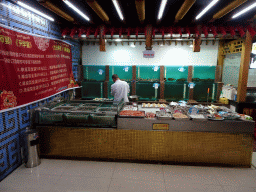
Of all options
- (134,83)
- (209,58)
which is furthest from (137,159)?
(209,58)

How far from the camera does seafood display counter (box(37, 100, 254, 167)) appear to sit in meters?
3.80

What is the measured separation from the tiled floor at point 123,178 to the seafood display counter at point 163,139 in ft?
0.67

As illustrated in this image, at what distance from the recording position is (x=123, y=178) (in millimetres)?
3475

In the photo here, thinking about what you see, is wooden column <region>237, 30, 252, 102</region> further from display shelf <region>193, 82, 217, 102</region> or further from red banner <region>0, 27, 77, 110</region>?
red banner <region>0, 27, 77, 110</region>

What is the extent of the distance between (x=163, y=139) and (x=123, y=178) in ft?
3.95

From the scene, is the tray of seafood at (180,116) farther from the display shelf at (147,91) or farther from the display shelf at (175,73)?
the display shelf at (175,73)

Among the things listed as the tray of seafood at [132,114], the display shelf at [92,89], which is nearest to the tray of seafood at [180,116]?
the tray of seafood at [132,114]

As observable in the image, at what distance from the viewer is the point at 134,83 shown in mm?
7031

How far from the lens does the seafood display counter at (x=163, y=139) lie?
150 inches

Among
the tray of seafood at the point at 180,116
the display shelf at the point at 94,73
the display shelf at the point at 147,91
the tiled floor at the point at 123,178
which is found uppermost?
the display shelf at the point at 94,73

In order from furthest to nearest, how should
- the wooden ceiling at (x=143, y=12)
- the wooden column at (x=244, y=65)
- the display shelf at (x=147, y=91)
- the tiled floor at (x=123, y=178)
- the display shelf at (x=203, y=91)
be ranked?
the display shelf at (x=147, y=91) < the display shelf at (x=203, y=91) < the wooden column at (x=244, y=65) < the wooden ceiling at (x=143, y=12) < the tiled floor at (x=123, y=178)

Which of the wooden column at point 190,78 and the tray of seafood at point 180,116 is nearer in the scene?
the tray of seafood at point 180,116

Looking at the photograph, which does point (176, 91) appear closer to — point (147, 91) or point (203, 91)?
point (203, 91)

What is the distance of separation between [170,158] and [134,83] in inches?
146
